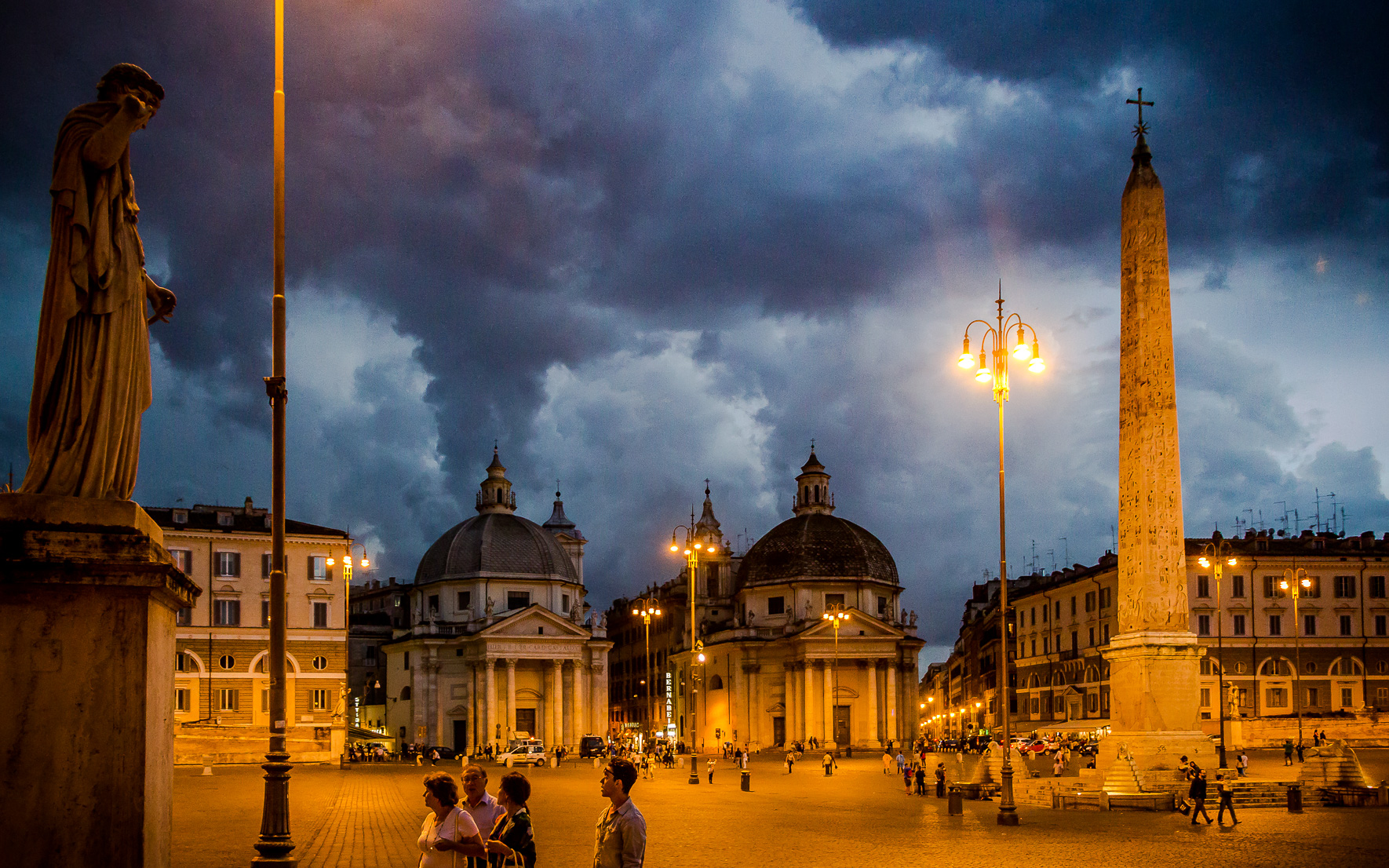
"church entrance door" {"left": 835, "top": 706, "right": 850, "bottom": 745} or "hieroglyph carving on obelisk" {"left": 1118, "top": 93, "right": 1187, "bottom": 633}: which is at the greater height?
"hieroglyph carving on obelisk" {"left": 1118, "top": 93, "right": 1187, "bottom": 633}

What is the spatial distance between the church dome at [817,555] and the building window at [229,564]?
43.4 meters

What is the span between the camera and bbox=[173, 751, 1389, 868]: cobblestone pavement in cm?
2153

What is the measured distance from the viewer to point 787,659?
101 meters

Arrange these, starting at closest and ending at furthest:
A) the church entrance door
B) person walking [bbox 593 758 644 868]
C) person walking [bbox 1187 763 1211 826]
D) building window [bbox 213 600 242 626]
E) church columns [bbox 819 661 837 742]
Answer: person walking [bbox 593 758 644 868]
person walking [bbox 1187 763 1211 826]
building window [bbox 213 600 242 626]
church columns [bbox 819 661 837 742]
the church entrance door

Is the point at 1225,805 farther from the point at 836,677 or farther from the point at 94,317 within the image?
the point at 836,677

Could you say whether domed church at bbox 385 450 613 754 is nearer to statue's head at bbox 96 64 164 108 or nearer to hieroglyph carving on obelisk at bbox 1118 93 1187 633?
hieroglyph carving on obelisk at bbox 1118 93 1187 633

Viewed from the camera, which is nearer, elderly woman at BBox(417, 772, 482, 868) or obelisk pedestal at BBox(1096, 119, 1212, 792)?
elderly woman at BBox(417, 772, 482, 868)

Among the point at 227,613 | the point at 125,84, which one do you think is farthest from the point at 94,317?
the point at 227,613

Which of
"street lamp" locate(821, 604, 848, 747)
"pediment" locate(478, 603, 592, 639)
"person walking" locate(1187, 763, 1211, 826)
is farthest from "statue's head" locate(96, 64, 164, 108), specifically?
"pediment" locate(478, 603, 592, 639)

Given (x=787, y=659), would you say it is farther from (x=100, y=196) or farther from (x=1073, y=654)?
(x=100, y=196)

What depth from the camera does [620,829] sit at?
26.8 ft

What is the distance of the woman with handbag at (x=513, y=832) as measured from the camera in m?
8.85

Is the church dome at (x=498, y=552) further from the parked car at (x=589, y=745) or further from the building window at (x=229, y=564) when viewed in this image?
the building window at (x=229, y=564)

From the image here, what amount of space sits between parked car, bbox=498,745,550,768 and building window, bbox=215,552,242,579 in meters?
18.1
